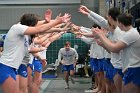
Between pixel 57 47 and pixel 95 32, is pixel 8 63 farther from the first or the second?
pixel 57 47

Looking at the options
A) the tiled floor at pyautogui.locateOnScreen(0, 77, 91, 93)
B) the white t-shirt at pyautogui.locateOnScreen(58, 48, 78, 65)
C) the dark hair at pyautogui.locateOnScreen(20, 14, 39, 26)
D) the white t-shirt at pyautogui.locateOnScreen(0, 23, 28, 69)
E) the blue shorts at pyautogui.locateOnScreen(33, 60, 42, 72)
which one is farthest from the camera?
the white t-shirt at pyautogui.locateOnScreen(58, 48, 78, 65)

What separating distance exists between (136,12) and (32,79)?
3.88 meters

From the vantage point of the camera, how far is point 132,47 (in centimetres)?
589

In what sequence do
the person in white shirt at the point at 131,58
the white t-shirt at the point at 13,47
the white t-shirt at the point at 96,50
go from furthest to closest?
the white t-shirt at the point at 96,50
the white t-shirt at the point at 13,47
the person in white shirt at the point at 131,58

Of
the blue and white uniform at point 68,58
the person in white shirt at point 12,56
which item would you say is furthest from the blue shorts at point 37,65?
the blue and white uniform at point 68,58

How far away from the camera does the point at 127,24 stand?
244 inches

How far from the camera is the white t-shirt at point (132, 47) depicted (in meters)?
5.80

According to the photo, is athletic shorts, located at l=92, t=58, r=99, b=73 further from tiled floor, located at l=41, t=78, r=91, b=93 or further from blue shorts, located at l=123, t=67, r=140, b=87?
blue shorts, located at l=123, t=67, r=140, b=87

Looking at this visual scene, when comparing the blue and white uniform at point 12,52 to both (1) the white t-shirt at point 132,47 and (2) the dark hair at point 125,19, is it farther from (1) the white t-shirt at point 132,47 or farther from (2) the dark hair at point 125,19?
(1) the white t-shirt at point 132,47

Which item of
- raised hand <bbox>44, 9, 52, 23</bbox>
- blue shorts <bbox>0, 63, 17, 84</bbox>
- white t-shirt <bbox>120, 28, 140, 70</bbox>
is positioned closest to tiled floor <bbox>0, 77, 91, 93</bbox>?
raised hand <bbox>44, 9, 52, 23</bbox>

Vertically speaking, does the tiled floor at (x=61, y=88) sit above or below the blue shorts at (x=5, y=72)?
below

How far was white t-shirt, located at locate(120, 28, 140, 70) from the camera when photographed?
228 inches

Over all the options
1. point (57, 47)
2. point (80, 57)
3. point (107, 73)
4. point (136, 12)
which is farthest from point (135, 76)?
point (57, 47)

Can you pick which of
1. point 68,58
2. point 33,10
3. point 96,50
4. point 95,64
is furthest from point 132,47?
point 33,10
